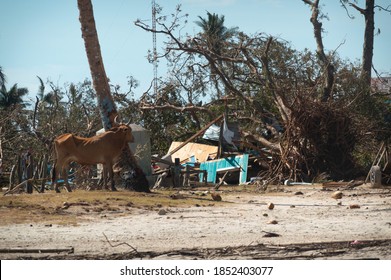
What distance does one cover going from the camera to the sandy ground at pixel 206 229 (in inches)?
382

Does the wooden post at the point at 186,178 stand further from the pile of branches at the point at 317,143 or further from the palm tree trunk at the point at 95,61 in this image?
the palm tree trunk at the point at 95,61

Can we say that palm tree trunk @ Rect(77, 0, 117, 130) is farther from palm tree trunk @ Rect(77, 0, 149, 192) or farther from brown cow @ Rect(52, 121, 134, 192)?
brown cow @ Rect(52, 121, 134, 192)

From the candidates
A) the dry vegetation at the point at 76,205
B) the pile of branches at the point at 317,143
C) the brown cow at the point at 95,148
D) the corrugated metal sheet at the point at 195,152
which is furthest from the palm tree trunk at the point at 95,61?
the corrugated metal sheet at the point at 195,152

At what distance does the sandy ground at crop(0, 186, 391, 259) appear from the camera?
9703 millimetres

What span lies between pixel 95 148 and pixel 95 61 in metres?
2.17

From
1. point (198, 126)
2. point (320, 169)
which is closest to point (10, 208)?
point (320, 169)

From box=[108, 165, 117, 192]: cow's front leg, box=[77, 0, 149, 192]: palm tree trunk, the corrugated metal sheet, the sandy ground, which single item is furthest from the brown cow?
the corrugated metal sheet

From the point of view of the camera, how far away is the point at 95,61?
17.9 m

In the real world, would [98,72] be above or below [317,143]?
above

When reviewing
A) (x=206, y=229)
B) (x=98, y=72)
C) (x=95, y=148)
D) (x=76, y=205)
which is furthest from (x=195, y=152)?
(x=206, y=229)

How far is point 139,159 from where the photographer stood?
22266 mm

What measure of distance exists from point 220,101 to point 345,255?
2133 cm

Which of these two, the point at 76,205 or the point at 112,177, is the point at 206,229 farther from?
the point at 112,177

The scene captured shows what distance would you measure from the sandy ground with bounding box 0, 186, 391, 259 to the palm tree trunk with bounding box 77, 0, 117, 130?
480cm
